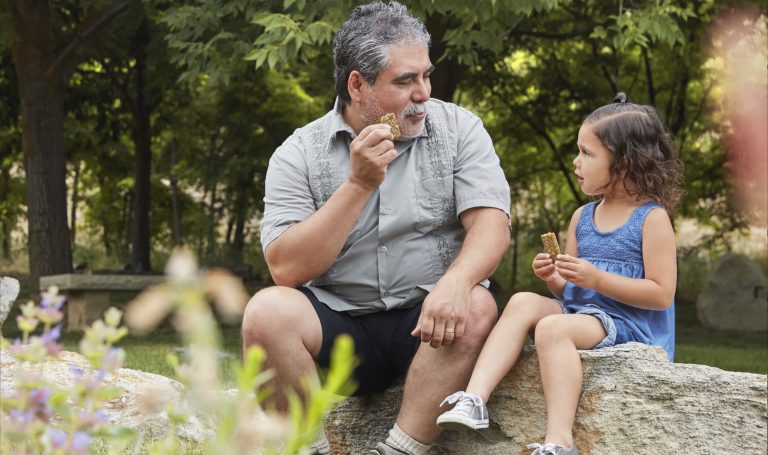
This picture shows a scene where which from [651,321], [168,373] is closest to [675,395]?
[651,321]

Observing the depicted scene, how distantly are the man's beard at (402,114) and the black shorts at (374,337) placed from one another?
0.58 metres

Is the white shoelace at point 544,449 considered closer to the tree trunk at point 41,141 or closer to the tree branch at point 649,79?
the tree trunk at point 41,141

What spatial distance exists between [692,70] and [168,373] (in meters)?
8.76

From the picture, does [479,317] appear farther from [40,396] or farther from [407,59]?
[40,396]

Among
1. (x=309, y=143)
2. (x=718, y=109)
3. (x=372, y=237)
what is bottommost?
(x=372, y=237)

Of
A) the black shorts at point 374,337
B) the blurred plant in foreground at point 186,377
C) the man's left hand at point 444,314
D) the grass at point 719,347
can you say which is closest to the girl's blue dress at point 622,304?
the man's left hand at point 444,314

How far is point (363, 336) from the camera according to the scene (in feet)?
11.6

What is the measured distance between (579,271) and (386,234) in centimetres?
70

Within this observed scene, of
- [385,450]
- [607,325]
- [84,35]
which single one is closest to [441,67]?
[84,35]

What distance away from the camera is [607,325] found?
3340mm

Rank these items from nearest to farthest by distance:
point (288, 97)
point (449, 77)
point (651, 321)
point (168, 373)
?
point (651, 321) < point (168, 373) < point (449, 77) < point (288, 97)

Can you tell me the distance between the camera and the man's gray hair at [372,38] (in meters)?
3.48

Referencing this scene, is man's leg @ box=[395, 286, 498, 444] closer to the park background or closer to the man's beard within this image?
the man's beard

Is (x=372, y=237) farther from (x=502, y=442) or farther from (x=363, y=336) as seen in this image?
(x=502, y=442)
